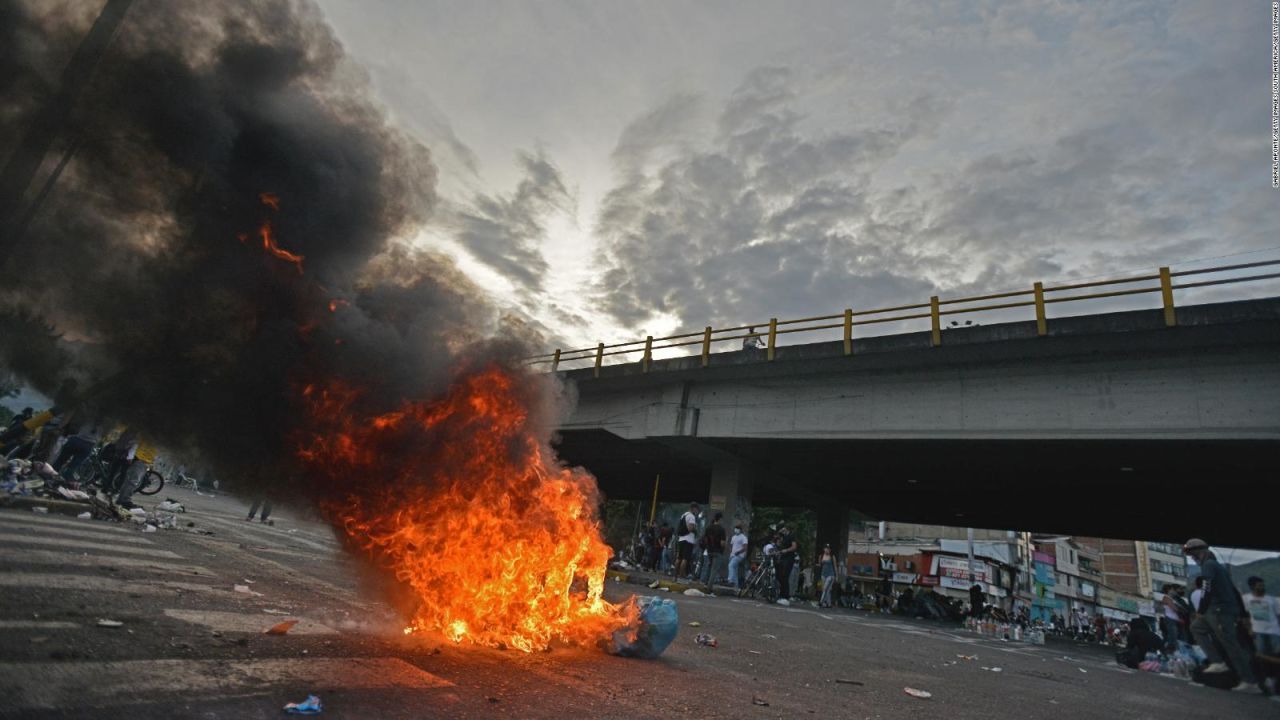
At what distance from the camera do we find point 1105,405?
13953mm

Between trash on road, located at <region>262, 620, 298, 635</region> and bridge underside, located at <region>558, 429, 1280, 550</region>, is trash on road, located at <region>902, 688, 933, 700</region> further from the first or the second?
bridge underside, located at <region>558, 429, 1280, 550</region>

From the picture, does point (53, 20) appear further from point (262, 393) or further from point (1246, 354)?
point (1246, 354)

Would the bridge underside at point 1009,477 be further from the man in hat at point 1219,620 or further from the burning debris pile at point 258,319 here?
the burning debris pile at point 258,319

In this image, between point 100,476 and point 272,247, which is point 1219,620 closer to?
point 272,247

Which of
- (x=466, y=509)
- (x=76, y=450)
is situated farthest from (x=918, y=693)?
(x=76, y=450)

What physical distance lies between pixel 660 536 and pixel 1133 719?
1807cm

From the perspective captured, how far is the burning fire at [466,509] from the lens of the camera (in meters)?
4.71

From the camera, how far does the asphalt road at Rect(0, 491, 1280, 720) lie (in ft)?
9.48

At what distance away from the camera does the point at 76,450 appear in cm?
1189

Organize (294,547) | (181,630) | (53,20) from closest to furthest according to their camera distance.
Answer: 1. (181,630)
2. (53,20)
3. (294,547)

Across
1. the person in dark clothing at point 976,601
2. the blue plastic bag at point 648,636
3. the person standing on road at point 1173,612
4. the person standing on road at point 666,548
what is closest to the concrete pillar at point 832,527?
the person in dark clothing at point 976,601

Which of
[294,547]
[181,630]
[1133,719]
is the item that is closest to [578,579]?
[181,630]

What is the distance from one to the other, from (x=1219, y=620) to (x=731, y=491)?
545 inches

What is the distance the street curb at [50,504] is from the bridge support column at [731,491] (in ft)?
54.0
